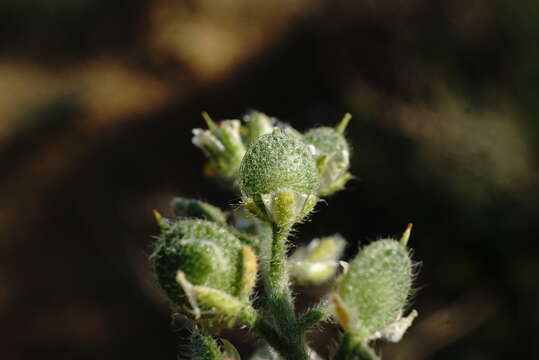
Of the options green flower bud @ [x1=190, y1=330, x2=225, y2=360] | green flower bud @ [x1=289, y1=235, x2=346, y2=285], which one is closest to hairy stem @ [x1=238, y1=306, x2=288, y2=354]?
green flower bud @ [x1=190, y1=330, x2=225, y2=360]

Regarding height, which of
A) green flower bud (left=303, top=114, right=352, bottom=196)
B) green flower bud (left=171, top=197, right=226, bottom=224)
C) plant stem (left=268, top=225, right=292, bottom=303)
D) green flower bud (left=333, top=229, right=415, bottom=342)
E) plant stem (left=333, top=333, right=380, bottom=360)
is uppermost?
green flower bud (left=171, top=197, right=226, bottom=224)

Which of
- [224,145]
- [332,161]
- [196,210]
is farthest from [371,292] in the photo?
[224,145]

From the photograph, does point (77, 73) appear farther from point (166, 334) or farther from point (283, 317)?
point (283, 317)

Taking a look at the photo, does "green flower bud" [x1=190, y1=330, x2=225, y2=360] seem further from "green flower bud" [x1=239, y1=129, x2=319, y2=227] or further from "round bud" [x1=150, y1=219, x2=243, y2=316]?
"green flower bud" [x1=239, y1=129, x2=319, y2=227]

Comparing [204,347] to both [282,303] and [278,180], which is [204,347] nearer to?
[282,303]

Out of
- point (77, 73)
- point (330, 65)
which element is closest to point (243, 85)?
point (330, 65)
